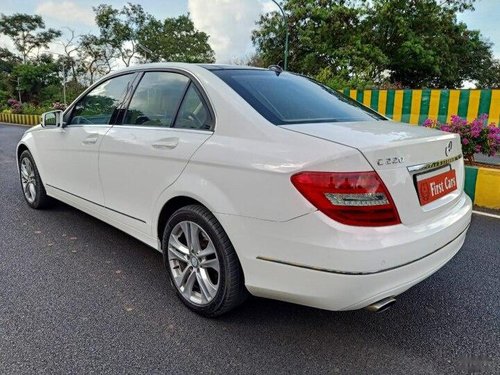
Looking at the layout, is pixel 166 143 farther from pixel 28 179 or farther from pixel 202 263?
pixel 28 179

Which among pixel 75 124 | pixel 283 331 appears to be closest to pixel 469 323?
pixel 283 331

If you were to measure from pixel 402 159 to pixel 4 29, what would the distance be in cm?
5713

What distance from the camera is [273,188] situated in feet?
6.47

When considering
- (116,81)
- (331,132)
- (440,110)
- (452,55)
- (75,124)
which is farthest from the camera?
(452,55)

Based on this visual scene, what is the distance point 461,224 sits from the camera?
7.84ft

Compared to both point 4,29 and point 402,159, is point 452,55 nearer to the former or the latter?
point 402,159

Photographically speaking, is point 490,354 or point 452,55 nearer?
point 490,354

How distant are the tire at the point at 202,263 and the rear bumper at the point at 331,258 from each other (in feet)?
0.33

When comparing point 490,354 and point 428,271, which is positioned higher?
point 428,271

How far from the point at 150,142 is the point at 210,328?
4.08 ft

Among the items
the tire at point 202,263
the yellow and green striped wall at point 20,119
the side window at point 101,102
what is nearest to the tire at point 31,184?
the side window at point 101,102

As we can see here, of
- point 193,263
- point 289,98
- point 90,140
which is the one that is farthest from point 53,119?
point 289,98

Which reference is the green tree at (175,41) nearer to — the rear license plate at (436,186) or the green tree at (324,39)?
the green tree at (324,39)

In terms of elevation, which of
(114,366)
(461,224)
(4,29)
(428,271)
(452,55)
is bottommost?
(114,366)
